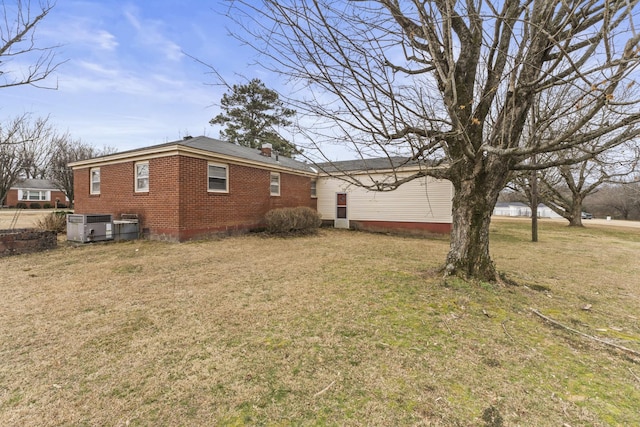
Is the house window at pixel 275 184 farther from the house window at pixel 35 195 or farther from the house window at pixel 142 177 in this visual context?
the house window at pixel 35 195

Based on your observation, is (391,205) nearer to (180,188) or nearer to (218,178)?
(218,178)

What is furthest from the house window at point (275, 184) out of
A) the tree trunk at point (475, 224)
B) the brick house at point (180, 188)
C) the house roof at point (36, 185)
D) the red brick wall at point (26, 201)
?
the red brick wall at point (26, 201)

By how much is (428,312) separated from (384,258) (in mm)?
3613

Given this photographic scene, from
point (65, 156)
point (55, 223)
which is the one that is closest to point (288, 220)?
point (55, 223)

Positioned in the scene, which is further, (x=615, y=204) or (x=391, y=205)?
(x=615, y=204)

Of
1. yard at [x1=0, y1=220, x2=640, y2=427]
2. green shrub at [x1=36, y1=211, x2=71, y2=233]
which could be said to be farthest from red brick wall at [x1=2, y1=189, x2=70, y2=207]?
yard at [x1=0, y1=220, x2=640, y2=427]

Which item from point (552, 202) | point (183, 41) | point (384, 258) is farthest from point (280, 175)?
point (552, 202)

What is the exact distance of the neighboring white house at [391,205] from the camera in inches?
492

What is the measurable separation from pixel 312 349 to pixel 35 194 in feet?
161

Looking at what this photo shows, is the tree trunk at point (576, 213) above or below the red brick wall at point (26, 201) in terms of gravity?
below

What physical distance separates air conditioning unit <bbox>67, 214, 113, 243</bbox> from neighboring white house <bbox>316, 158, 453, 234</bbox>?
25.3 ft

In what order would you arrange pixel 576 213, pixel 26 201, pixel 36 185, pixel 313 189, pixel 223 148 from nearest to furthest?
pixel 223 148 < pixel 313 189 < pixel 576 213 < pixel 26 201 < pixel 36 185

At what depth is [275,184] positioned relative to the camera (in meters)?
13.1

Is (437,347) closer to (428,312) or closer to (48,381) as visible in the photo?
(428,312)
